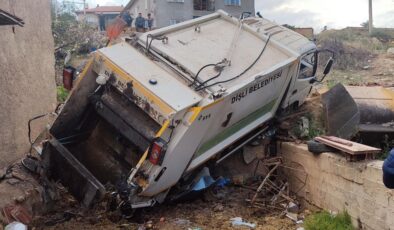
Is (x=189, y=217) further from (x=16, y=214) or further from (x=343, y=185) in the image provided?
(x=16, y=214)

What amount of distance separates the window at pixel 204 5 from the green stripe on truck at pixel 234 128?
89.3ft

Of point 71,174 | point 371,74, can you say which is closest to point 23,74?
point 71,174

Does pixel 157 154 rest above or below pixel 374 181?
above

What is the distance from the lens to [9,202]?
480 centimetres

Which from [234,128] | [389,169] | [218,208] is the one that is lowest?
[218,208]

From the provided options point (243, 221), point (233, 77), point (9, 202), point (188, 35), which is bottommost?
point (243, 221)

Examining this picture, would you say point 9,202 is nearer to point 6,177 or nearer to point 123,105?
point 6,177

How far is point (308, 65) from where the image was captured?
6.77 meters

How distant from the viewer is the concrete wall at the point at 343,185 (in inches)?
169

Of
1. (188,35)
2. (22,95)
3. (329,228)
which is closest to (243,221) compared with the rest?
(329,228)

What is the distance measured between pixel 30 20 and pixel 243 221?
5.74 metres

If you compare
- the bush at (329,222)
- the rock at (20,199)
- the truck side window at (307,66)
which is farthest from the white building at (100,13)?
the bush at (329,222)

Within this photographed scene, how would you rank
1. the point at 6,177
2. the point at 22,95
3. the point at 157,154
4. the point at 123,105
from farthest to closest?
the point at 22,95 < the point at 6,177 < the point at 123,105 < the point at 157,154

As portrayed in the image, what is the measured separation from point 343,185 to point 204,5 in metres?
28.9
